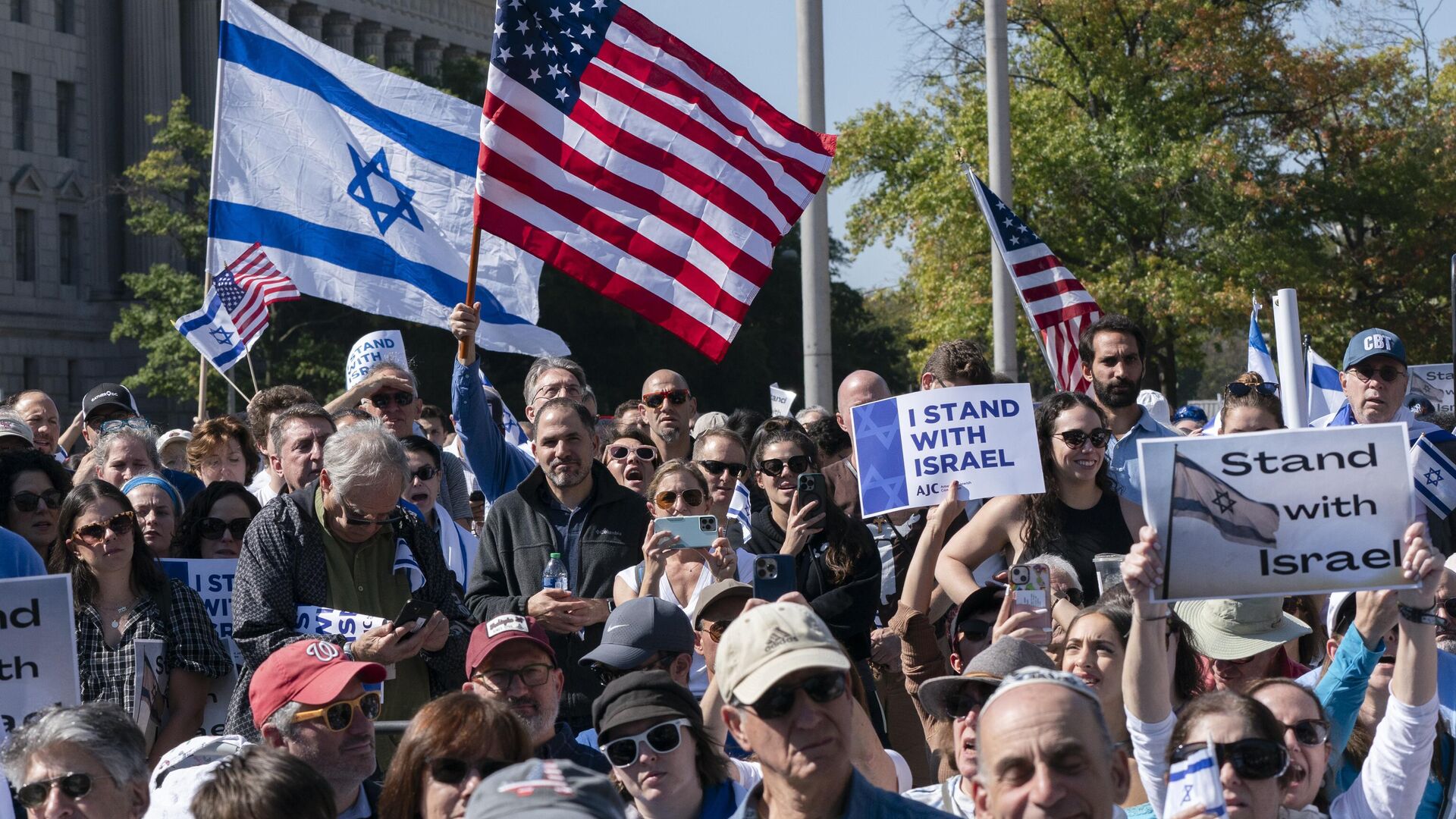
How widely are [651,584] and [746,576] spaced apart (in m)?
0.40

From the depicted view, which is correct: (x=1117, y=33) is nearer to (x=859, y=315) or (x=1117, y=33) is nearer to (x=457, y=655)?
(x=859, y=315)

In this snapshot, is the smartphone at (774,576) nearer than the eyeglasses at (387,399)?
Yes

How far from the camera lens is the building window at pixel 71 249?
57.9m

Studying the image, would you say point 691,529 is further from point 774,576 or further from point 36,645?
point 36,645

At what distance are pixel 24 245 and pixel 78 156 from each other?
3284mm

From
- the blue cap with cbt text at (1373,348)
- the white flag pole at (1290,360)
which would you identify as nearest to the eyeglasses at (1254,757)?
the white flag pole at (1290,360)

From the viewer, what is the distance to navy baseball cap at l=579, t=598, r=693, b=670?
5.77 metres

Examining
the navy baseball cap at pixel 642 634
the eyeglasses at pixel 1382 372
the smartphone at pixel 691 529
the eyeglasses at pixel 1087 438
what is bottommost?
the navy baseball cap at pixel 642 634

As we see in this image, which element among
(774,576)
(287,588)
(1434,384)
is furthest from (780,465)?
(1434,384)

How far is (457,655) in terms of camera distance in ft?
20.8

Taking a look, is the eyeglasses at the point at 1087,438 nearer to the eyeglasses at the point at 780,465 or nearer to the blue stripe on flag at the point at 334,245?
the eyeglasses at the point at 780,465

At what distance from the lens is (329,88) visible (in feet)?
40.3

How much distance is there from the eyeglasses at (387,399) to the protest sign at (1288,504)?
500 cm

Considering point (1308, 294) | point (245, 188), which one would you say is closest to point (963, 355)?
point (245, 188)
